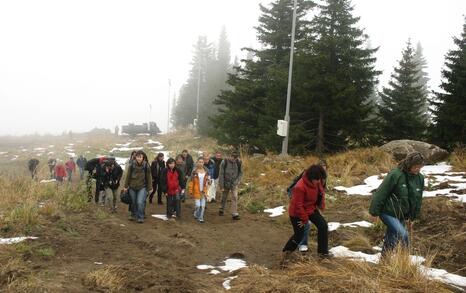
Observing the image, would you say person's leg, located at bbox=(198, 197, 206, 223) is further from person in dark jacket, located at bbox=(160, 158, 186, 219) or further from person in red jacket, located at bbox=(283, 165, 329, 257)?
person in red jacket, located at bbox=(283, 165, 329, 257)

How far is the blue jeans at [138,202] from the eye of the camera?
10328mm

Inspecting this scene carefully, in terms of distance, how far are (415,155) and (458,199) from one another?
508 centimetres

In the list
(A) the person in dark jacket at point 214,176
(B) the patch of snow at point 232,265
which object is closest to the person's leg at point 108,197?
(A) the person in dark jacket at point 214,176

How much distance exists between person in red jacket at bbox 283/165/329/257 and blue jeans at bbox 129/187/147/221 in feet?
15.0

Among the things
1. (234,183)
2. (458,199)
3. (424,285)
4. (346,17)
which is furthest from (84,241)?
(346,17)

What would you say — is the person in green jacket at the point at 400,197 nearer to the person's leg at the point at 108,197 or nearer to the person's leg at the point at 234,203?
the person's leg at the point at 234,203

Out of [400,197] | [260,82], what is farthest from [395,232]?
[260,82]

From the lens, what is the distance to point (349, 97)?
16281 mm

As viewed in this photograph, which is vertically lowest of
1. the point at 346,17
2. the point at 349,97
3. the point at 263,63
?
the point at 349,97

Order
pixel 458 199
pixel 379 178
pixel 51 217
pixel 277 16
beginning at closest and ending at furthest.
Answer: pixel 51 217 < pixel 458 199 < pixel 379 178 < pixel 277 16

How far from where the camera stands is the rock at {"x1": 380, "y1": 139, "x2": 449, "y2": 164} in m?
14.7

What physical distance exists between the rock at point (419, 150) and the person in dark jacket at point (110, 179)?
9443mm

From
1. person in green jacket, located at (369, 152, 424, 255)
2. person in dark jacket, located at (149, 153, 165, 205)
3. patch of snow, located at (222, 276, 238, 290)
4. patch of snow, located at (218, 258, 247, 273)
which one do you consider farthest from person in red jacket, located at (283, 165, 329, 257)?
person in dark jacket, located at (149, 153, 165, 205)

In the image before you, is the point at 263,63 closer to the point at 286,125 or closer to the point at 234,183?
the point at 286,125
